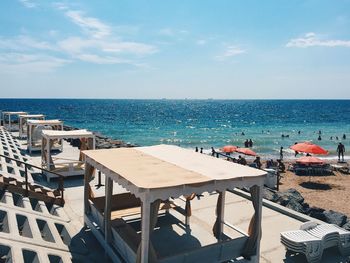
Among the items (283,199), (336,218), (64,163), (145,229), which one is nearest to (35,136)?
(64,163)

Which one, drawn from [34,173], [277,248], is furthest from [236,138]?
[277,248]

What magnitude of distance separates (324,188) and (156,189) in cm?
1873

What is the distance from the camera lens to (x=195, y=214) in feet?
33.6

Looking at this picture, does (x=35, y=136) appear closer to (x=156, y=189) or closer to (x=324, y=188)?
(x=156, y=189)

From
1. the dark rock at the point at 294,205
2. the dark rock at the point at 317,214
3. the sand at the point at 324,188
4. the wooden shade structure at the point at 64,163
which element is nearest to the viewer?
the dark rock at the point at 317,214

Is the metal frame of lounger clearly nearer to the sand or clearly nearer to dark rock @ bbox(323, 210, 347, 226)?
dark rock @ bbox(323, 210, 347, 226)

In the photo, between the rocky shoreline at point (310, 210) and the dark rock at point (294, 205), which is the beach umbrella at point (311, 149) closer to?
the rocky shoreline at point (310, 210)

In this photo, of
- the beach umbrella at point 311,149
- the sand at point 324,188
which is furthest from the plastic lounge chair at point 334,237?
the beach umbrella at point 311,149

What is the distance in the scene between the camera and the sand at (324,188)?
56.3 feet

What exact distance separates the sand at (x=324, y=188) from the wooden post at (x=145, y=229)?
42.3ft

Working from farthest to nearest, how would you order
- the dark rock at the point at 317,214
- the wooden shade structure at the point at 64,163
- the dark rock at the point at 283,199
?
the wooden shade structure at the point at 64,163 → the dark rock at the point at 283,199 → the dark rock at the point at 317,214

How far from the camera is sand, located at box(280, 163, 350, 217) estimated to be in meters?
17.2

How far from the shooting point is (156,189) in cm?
553

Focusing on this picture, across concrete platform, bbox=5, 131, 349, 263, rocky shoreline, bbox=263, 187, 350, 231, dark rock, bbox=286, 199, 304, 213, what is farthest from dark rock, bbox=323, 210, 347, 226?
concrete platform, bbox=5, 131, 349, 263
